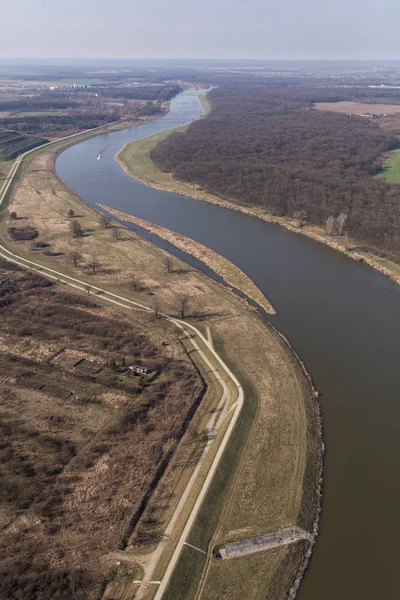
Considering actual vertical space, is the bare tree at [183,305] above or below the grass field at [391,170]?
below

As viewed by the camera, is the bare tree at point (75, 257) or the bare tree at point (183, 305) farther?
the bare tree at point (75, 257)

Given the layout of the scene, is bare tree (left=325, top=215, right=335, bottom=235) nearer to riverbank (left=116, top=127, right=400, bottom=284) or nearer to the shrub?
riverbank (left=116, top=127, right=400, bottom=284)

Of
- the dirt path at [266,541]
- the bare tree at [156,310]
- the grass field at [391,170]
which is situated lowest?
the dirt path at [266,541]

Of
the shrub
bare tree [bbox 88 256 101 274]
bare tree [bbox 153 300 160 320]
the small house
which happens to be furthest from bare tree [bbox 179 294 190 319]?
the shrub

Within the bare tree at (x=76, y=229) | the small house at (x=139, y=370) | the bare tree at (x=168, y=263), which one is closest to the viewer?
the small house at (x=139, y=370)

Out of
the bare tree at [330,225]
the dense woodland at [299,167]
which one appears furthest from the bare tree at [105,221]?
the bare tree at [330,225]

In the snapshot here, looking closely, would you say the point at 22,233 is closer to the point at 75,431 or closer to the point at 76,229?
the point at 76,229

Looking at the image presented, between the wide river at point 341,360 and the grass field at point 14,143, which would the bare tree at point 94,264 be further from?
the grass field at point 14,143
